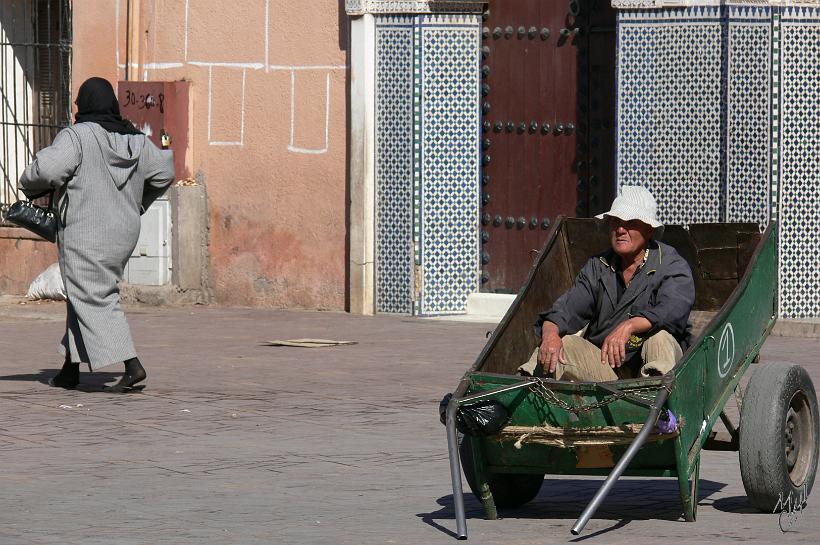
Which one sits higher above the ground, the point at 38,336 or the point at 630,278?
the point at 630,278

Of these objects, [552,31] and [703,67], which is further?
[552,31]

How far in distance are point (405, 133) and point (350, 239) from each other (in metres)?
0.95

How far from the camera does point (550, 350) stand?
666 centimetres

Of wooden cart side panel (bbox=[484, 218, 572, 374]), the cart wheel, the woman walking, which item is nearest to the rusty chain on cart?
wooden cart side panel (bbox=[484, 218, 572, 374])

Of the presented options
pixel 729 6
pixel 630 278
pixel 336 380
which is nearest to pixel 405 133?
pixel 729 6

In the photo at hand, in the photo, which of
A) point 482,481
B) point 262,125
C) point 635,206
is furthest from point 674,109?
point 482,481

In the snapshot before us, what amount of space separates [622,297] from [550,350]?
433 mm

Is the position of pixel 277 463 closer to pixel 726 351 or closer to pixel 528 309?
pixel 528 309

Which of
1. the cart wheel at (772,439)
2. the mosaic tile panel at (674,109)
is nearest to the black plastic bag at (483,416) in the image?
the cart wheel at (772,439)

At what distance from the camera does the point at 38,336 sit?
12.6 meters

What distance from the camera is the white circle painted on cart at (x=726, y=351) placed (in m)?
6.44

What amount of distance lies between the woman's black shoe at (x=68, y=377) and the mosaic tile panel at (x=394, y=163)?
4.20 metres

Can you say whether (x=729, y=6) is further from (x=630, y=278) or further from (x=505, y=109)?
(x=630, y=278)

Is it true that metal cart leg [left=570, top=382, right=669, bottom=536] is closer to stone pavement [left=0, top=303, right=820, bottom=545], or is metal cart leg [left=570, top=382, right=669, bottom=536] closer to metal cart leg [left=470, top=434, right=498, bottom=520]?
stone pavement [left=0, top=303, right=820, bottom=545]
